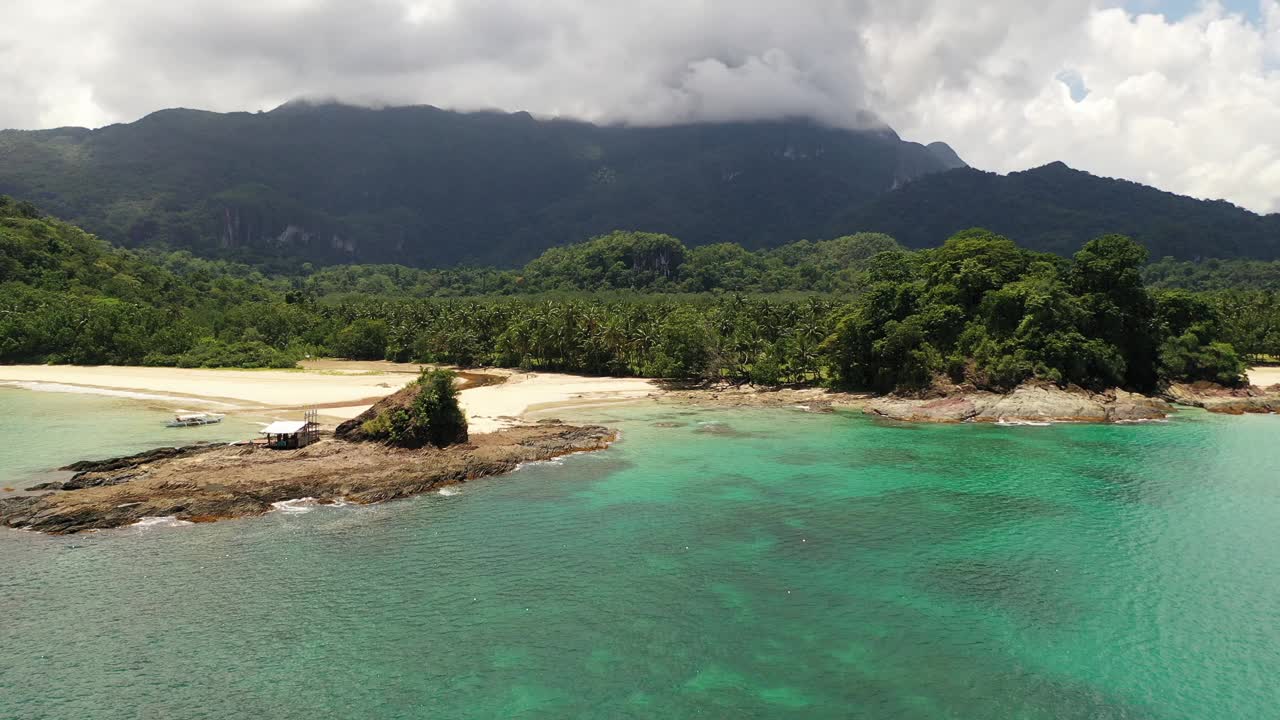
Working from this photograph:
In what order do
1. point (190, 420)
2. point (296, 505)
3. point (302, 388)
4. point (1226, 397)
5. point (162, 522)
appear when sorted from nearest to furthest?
point (162, 522) < point (296, 505) < point (190, 420) < point (1226, 397) < point (302, 388)

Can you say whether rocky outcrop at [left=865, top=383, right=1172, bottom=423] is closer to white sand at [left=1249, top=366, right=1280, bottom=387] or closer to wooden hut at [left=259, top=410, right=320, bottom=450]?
white sand at [left=1249, top=366, right=1280, bottom=387]

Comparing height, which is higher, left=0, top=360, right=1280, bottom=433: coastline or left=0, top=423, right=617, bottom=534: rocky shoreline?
left=0, top=360, right=1280, bottom=433: coastline

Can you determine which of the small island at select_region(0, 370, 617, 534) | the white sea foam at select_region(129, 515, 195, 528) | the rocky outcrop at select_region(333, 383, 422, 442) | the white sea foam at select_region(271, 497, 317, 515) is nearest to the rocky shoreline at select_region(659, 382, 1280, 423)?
the small island at select_region(0, 370, 617, 534)

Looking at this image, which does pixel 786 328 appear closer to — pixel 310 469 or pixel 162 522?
pixel 310 469

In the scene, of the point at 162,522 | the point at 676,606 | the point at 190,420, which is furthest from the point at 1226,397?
the point at 190,420

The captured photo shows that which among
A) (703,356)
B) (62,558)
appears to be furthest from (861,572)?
(703,356)

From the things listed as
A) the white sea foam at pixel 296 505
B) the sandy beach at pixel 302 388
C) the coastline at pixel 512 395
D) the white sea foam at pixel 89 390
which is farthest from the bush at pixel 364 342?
the white sea foam at pixel 296 505
